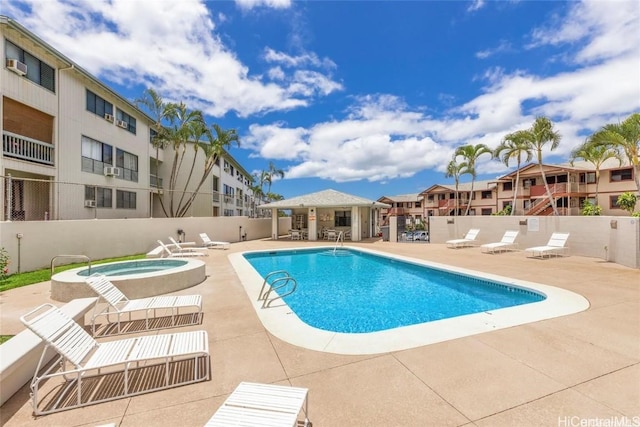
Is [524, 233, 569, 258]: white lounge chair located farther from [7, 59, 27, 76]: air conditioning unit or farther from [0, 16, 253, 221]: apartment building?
[7, 59, 27, 76]: air conditioning unit

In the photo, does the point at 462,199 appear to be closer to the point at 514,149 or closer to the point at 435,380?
the point at 514,149

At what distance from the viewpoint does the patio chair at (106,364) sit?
3154 mm

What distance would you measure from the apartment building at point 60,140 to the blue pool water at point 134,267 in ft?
14.9

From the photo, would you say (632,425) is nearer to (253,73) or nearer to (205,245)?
(205,245)

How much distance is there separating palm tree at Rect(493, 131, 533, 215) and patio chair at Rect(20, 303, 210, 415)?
21991 mm

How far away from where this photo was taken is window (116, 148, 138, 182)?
19250mm

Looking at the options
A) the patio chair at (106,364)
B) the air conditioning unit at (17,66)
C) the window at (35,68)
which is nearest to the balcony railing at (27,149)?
the air conditioning unit at (17,66)

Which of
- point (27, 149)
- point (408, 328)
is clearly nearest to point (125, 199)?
point (27, 149)

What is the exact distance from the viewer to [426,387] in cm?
325

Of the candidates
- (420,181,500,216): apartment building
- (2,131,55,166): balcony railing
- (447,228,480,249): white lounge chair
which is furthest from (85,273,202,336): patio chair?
(420,181,500,216): apartment building

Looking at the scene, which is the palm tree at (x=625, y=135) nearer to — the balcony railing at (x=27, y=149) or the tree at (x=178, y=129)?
the tree at (x=178, y=129)

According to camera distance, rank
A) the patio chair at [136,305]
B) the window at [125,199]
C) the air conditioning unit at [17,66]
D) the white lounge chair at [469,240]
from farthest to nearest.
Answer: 1. the window at [125,199]
2. the white lounge chair at [469,240]
3. the air conditioning unit at [17,66]
4. the patio chair at [136,305]

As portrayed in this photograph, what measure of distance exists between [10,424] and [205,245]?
52.3ft

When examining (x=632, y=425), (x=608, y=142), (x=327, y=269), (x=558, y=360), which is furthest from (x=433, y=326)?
(x=608, y=142)
